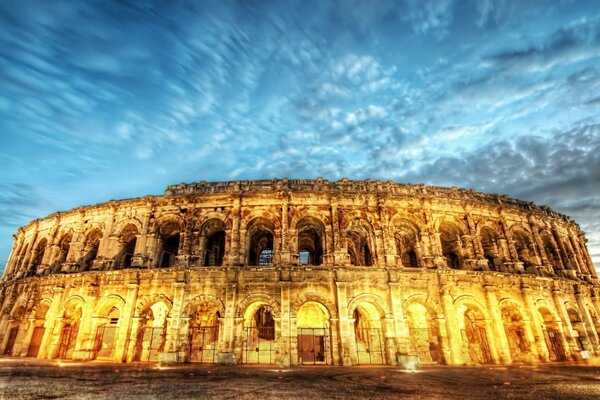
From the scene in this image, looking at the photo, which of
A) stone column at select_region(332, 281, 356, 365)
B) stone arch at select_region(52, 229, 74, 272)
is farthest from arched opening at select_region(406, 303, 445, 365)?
stone arch at select_region(52, 229, 74, 272)

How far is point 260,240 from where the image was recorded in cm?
2052

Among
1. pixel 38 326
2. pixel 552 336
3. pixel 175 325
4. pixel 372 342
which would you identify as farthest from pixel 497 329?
pixel 38 326

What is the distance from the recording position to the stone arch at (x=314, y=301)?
15143 millimetres

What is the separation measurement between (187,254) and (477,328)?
55.6ft

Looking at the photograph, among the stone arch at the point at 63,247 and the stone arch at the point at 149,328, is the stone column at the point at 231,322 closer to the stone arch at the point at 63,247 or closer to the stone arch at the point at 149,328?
the stone arch at the point at 149,328

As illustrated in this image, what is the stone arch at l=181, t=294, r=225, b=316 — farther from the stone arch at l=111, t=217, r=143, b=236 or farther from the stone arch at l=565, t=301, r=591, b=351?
Answer: the stone arch at l=565, t=301, r=591, b=351

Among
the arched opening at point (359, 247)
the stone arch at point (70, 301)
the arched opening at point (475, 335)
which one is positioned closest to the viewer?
the arched opening at point (475, 335)

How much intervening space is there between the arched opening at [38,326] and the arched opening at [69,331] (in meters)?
1.57

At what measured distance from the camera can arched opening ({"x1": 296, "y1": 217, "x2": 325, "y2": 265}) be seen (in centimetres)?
1794

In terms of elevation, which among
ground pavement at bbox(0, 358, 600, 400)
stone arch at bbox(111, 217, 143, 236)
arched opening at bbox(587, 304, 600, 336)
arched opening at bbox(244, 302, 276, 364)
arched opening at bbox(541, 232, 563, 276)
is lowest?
ground pavement at bbox(0, 358, 600, 400)

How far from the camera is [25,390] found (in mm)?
7020

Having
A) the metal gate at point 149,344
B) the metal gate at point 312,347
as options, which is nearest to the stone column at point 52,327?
the metal gate at point 149,344

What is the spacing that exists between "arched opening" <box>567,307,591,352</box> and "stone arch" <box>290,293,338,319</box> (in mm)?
14291

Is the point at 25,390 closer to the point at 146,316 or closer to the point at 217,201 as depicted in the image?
the point at 146,316
